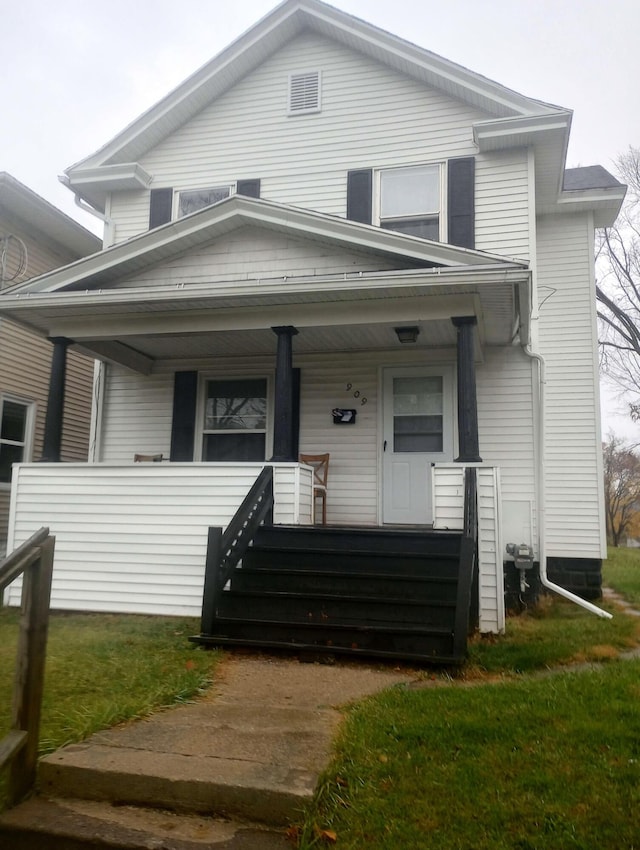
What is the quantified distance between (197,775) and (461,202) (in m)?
8.24

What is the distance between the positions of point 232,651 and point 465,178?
23.2ft

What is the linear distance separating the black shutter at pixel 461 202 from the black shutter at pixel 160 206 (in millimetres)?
4270

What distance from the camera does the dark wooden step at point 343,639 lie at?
17.3 feet

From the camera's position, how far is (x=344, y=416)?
958cm

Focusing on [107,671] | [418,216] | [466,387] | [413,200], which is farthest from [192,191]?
[107,671]

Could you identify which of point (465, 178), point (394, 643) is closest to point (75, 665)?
point (394, 643)

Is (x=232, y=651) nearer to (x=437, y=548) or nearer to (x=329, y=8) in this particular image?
(x=437, y=548)

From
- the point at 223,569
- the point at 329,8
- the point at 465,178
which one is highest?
the point at 329,8

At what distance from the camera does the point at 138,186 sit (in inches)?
425

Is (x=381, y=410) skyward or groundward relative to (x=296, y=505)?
skyward

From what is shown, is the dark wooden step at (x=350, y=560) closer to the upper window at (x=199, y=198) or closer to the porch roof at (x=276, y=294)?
the porch roof at (x=276, y=294)

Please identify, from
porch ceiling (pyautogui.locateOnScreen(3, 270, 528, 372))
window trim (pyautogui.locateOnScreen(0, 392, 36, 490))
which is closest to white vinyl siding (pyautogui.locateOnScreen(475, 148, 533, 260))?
porch ceiling (pyautogui.locateOnScreen(3, 270, 528, 372))

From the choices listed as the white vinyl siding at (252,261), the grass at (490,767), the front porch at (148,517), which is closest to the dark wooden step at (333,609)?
the grass at (490,767)

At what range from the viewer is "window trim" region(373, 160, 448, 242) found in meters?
9.55
